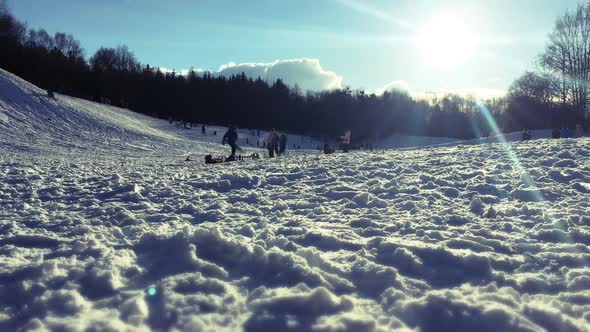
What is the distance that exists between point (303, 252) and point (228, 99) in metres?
87.7

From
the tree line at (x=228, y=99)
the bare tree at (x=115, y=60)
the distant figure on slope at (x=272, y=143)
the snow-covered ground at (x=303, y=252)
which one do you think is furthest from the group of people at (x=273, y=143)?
the bare tree at (x=115, y=60)

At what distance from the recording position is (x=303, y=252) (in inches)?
198

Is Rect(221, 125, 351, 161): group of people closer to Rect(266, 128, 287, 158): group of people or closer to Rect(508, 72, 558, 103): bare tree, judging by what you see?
Rect(266, 128, 287, 158): group of people

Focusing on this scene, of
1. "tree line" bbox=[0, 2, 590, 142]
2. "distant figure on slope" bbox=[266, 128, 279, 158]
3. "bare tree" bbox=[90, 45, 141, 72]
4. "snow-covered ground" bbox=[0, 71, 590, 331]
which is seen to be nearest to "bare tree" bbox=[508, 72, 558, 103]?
"tree line" bbox=[0, 2, 590, 142]

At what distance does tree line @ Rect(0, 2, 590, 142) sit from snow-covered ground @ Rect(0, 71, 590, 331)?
2344 inches

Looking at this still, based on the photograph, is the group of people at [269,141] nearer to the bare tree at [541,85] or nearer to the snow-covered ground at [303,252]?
the snow-covered ground at [303,252]

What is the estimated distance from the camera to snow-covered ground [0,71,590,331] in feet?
12.1

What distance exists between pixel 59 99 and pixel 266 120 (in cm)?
5319

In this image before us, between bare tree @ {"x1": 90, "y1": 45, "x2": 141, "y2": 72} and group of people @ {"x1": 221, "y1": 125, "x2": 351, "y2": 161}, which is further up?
bare tree @ {"x1": 90, "y1": 45, "x2": 141, "y2": 72}

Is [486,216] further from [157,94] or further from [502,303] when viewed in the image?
[157,94]

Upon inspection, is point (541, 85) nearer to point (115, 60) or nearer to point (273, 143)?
point (273, 143)

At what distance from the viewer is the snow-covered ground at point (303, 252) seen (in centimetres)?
368

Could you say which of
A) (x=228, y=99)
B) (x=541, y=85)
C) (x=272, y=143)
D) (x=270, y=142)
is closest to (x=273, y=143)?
(x=272, y=143)

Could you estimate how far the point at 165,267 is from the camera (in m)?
4.66
